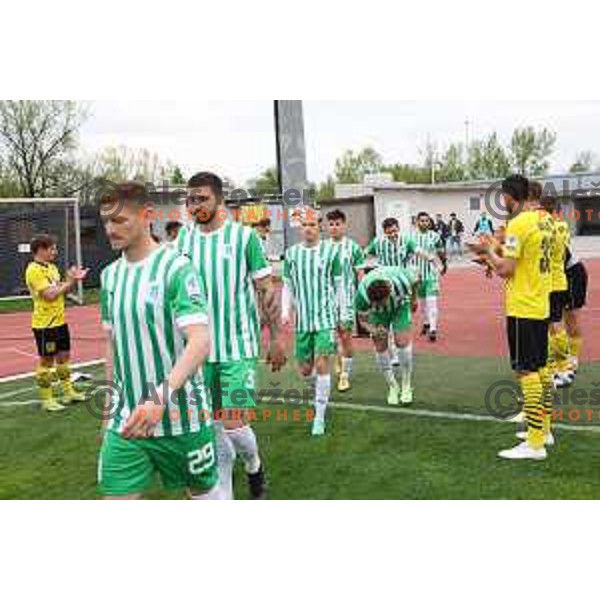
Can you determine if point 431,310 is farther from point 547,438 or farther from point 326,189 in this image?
point 326,189

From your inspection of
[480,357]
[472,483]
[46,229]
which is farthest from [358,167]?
[472,483]

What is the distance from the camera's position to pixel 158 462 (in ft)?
12.6

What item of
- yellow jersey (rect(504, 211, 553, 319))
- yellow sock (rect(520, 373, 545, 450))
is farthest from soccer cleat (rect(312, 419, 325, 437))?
yellow jersey (rect(504, 211, 553, 319))

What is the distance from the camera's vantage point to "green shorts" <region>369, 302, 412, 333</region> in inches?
320

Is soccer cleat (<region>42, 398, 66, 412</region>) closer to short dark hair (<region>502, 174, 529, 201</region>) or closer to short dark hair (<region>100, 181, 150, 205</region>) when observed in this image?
short dark hair (<region>502, 174, 529, 201</region>)

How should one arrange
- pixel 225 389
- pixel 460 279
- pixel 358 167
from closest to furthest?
pixel 225 389 < pixel 460 279 < pixel 358 167

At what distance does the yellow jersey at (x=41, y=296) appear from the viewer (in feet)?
29.9

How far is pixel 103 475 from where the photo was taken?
3771mm

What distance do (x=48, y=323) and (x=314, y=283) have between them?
3.46 m

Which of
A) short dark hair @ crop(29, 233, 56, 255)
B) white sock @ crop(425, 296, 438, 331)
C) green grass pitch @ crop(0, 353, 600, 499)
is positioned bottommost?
green grass pitch @ crop(0, 353, 600, 499)

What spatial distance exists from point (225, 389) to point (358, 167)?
70.9m

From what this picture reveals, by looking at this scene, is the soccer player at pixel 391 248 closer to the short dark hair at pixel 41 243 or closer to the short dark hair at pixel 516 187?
the short dark hair at pixel 41 243

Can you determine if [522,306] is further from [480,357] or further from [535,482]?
[480,357]

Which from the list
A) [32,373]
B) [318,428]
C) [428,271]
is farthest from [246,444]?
[428,271]
